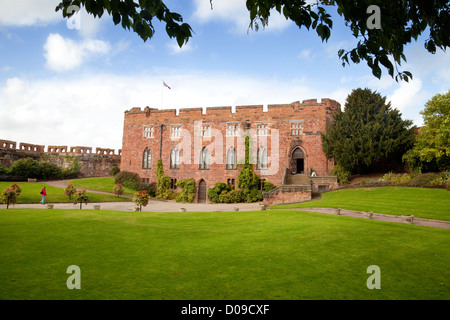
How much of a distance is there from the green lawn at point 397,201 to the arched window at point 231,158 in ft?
39.9

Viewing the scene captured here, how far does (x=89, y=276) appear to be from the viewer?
5488 millimetres

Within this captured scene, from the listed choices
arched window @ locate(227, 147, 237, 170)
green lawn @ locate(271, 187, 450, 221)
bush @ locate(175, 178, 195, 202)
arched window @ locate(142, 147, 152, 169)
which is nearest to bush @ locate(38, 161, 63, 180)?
arched window @ locate(142, 147, 152, 169)

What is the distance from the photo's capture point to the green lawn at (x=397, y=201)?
53.6ft

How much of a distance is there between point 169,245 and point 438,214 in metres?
14.8

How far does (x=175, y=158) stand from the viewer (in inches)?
1448

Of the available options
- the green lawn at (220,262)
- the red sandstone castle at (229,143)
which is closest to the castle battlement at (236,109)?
the red sandstone castle at (229,143)

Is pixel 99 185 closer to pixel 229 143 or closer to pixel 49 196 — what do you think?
pixel 49 196

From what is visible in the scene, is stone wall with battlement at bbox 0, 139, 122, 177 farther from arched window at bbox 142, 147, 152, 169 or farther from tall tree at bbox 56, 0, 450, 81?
tall tree at bbox 56, 0, 450, 81

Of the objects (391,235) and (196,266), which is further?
(391,235)

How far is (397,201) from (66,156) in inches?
1668

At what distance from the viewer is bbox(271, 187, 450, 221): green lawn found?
1633 cm
